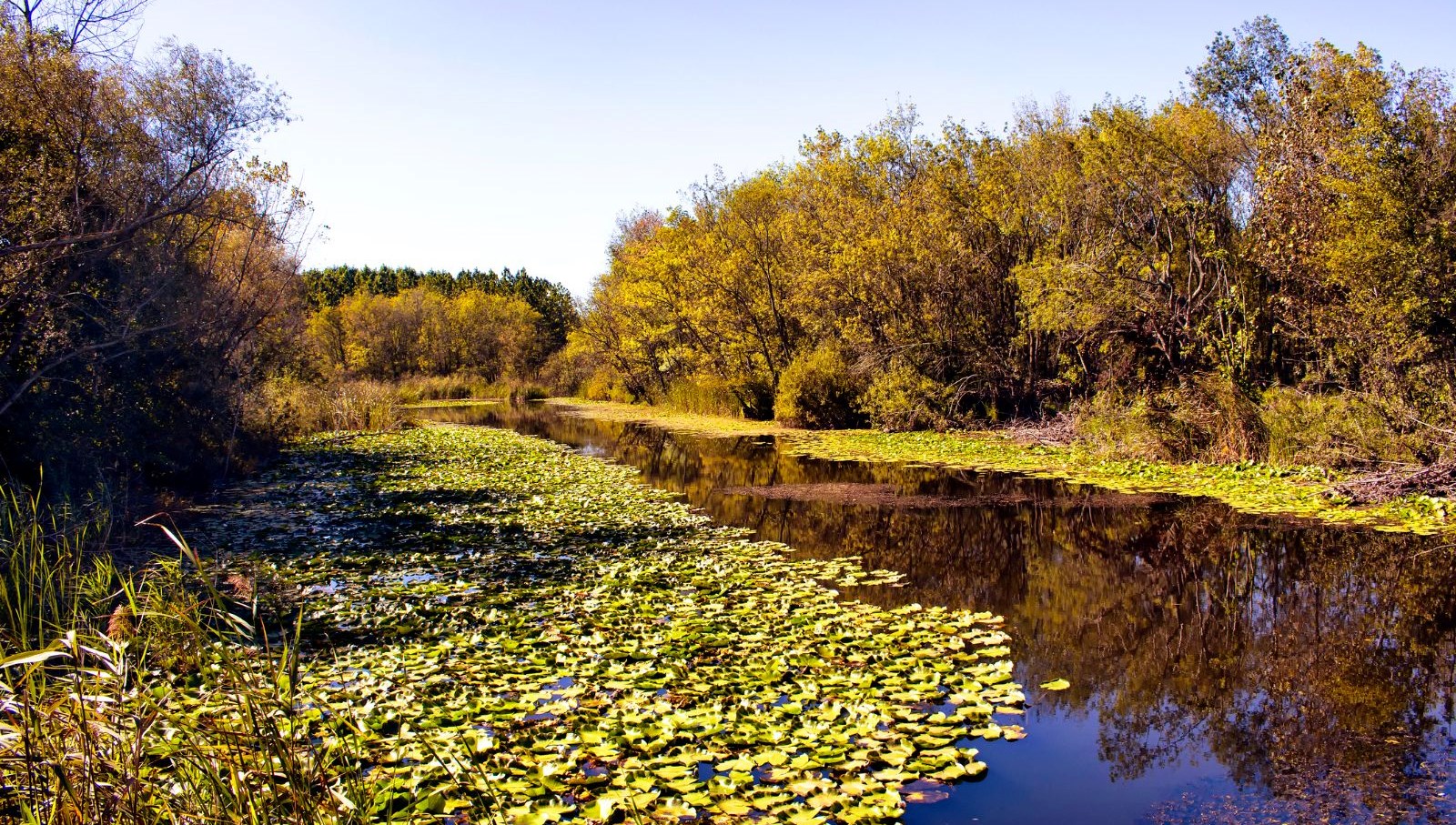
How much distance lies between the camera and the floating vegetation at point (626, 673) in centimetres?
443

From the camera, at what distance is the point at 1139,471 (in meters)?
15.5

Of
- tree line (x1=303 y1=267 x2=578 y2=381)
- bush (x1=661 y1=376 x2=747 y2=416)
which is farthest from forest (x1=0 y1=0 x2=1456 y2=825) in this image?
tree line (x1=303 y1=267 x2=578 y2=381)

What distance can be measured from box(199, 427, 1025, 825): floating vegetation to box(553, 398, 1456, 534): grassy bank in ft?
22.3

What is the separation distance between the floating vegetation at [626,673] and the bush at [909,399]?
13046 mm

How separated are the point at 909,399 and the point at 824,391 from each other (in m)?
3.22

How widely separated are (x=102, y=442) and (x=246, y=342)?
7.21 meters

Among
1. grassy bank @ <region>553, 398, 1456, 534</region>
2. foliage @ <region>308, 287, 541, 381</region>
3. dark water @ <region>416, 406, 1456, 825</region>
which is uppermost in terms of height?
foliage @ <region>308, 287, 541, 381</region>

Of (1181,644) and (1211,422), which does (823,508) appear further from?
(1211,422)

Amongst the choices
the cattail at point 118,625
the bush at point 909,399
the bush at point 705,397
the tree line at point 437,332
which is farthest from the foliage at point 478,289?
the cattail at point 118,625

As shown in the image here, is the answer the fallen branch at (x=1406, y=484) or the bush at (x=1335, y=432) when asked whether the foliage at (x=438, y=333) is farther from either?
the fallen branch at (x=1406, y=484)

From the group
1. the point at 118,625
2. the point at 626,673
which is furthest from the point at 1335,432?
the point at 118,625

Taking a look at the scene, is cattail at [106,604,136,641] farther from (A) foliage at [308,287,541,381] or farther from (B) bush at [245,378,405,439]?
(A) foliage at [308,287,541,381]

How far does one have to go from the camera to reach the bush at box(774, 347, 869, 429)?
26000 millimetres

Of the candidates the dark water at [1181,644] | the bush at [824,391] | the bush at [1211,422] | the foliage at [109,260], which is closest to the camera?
the dark water at [1181,644]
